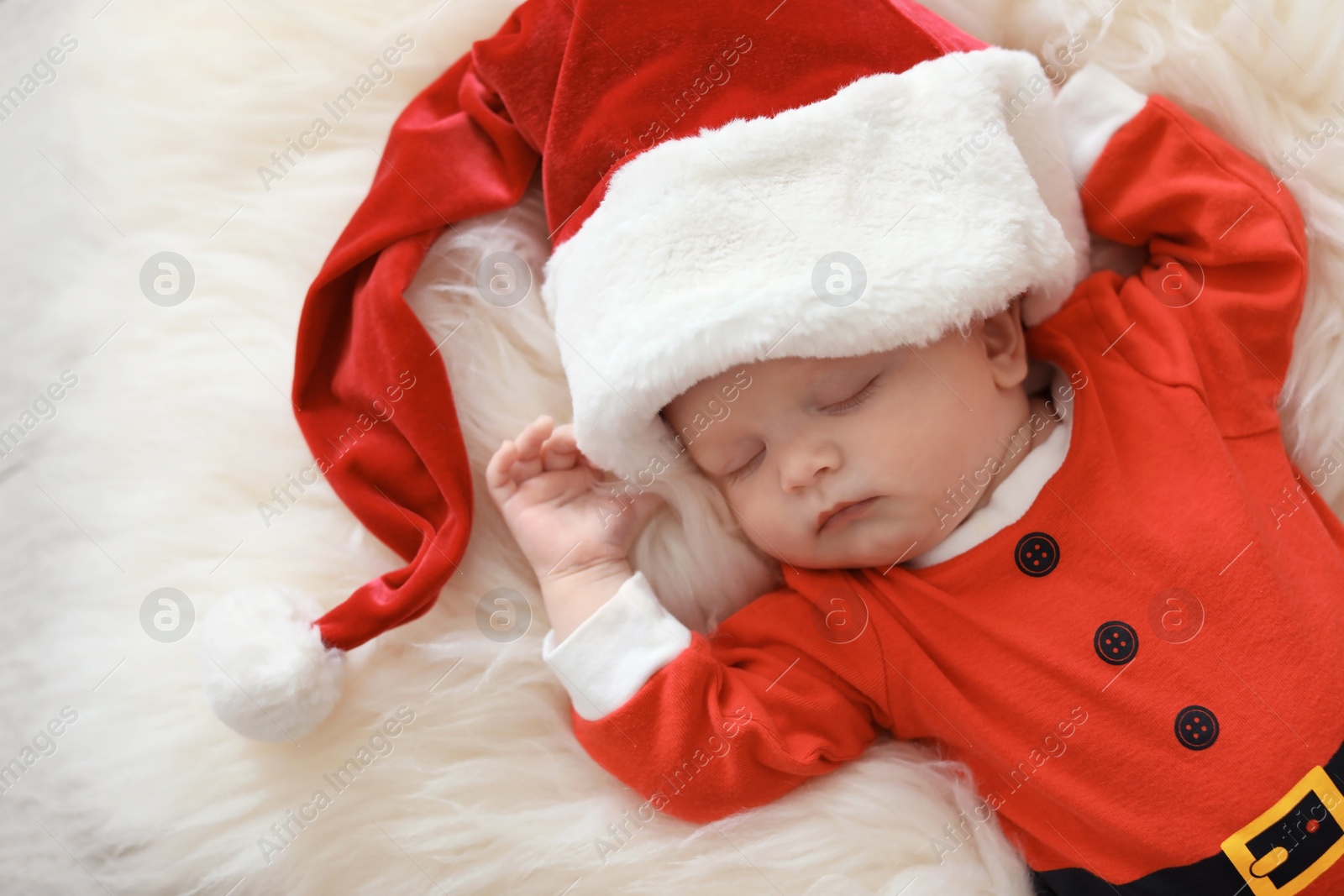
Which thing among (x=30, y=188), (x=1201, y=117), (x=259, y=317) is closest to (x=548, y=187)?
(x=259, y=317)

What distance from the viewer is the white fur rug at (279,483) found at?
3.33ft

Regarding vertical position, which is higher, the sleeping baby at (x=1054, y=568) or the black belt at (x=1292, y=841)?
the sleeping baby at (x=1054, y=568)

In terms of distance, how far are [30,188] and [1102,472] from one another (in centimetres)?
134

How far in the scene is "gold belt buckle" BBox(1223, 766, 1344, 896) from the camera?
95 cm

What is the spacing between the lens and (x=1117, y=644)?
3.37 ft

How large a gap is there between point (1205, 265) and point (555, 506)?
83 centimetres

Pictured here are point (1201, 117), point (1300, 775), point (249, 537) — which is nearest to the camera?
point (1300, 775)

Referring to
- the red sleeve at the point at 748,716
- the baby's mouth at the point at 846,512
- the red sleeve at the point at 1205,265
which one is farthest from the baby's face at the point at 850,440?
the red sleeve at the point at 1205,265

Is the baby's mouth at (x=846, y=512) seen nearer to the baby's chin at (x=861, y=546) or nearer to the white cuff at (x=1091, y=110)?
the baby's chin at (x=861, y=546)

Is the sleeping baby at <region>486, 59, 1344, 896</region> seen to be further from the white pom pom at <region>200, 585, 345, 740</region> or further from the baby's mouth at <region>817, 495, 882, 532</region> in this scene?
the white pom pom at <region>200, 585, 345, 740</region>

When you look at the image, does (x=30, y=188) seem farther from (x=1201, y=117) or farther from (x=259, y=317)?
(x=1201, y=117)

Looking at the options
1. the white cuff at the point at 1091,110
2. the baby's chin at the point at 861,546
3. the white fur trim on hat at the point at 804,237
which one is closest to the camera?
the white fur trim on hat at the point at 804,237

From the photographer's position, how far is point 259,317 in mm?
1130

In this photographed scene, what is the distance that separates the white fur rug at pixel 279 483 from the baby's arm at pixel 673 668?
0.14 ft
